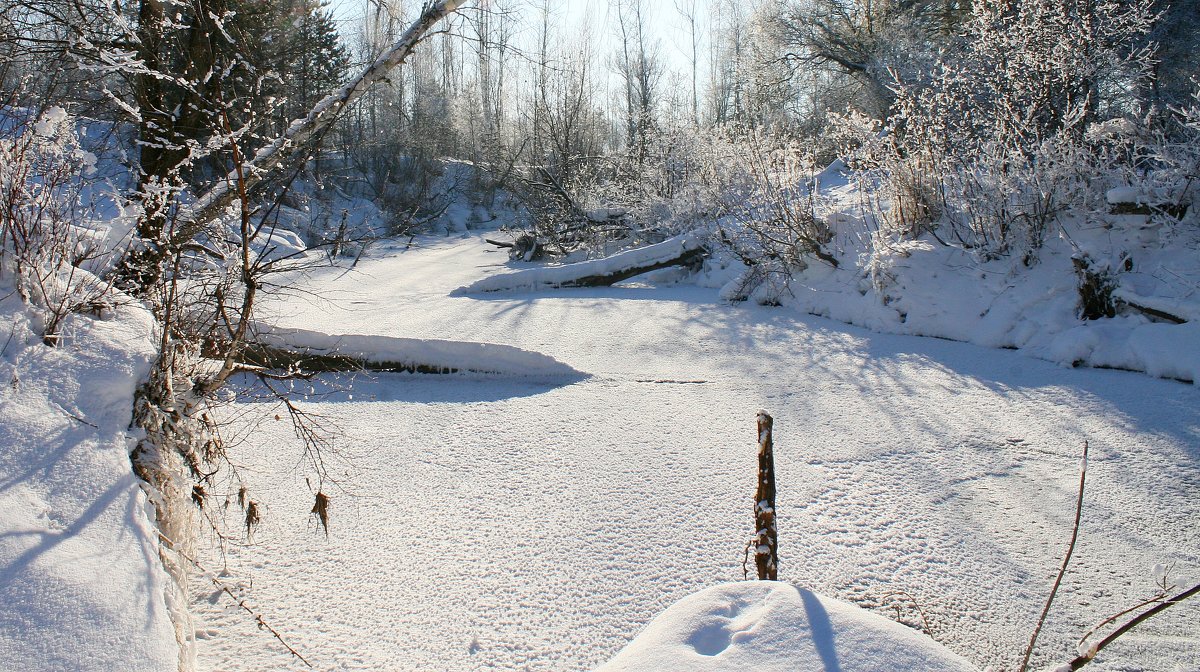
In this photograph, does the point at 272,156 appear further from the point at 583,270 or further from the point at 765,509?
the point at 583,270

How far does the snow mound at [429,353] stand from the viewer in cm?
377

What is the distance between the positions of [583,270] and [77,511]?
6.02 meters

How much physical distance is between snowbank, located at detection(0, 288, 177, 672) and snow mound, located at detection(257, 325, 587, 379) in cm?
207

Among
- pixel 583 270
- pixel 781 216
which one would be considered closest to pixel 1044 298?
pixel 781 216

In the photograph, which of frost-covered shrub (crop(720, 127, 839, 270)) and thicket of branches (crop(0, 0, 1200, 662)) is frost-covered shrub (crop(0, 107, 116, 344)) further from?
frost-covered shrub (crop(720, 127, 839, 270))

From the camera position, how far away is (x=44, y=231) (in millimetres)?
1687

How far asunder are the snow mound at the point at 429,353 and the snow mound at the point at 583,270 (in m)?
3.09

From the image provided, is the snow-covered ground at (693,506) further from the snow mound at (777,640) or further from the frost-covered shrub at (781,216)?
the frost-covered shrub at (781,216)

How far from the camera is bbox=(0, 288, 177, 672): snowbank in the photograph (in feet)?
3.62

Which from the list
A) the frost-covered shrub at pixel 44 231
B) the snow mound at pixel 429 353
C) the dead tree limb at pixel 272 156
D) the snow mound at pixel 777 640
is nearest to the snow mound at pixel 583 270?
the snow mound at pixel 429 353

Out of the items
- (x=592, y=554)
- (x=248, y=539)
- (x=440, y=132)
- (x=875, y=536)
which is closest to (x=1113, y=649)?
(x=875, y=536)

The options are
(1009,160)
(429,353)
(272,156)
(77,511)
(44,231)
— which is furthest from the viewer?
(1009,160)

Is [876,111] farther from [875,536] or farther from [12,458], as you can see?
[12,458]


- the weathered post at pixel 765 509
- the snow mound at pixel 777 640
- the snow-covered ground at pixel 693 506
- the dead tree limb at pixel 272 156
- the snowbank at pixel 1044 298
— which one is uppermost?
the dead tree limb at pixel 272 156
